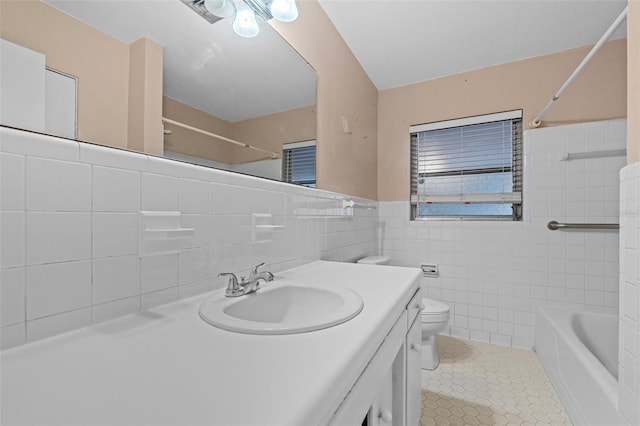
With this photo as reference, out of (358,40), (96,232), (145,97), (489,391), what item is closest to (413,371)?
(489,391)

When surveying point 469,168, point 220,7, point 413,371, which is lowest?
point 413,371

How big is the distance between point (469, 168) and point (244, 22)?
2076 millimetres

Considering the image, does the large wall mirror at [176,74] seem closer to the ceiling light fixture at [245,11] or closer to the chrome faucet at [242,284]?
the ceiling light fixture at [245,11]

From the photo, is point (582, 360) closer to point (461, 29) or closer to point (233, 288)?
point (233, 288)

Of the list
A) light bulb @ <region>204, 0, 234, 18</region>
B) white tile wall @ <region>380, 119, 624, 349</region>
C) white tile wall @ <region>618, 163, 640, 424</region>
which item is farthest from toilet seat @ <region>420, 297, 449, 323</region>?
light bulb @ <region>204, 0, 234, 18</region>

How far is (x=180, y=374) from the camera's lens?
448 millimetres

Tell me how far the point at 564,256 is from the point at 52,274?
9.07ft

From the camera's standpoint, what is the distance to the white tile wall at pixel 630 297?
3.06 feet

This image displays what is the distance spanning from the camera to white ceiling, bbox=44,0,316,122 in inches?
29.4

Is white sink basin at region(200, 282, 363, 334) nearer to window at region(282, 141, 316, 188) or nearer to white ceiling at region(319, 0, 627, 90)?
window at region(282, 141, 316, 188)

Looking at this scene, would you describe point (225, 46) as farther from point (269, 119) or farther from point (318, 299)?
point (318, 299)

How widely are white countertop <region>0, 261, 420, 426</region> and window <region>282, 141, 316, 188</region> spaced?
0.87 metres

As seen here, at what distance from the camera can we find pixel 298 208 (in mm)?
1414

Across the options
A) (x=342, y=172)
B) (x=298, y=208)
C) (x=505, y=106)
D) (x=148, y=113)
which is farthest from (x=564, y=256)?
(x=148, y=113)
